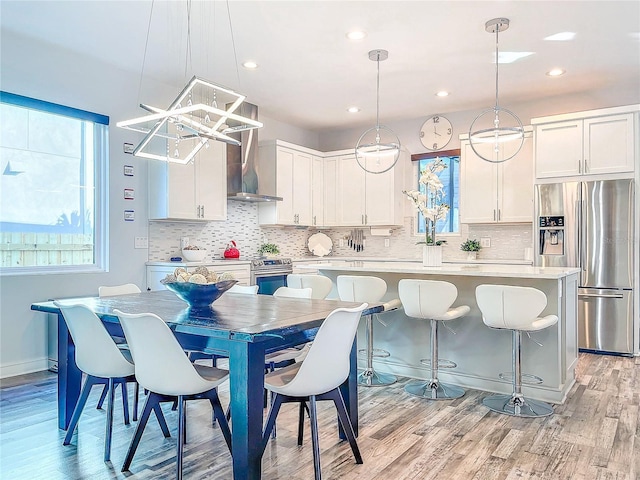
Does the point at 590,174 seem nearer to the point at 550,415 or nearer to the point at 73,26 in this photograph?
the point at 550,415

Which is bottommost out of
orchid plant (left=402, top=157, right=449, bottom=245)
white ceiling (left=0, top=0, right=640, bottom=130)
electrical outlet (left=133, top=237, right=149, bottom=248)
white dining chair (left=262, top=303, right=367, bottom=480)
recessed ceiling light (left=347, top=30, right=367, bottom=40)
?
white dining chair (left=262, top=303, right=367, bottom=480)

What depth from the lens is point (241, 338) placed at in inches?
77.4

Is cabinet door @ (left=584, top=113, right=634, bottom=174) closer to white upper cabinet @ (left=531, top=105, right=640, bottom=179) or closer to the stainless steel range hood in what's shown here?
white upper cabinet @ (left=531, top=105, right=640, bottom=179)

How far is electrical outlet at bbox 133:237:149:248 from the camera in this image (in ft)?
15.8

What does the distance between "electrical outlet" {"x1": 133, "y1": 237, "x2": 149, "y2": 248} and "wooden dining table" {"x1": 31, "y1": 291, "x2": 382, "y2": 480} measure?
196 centimetres

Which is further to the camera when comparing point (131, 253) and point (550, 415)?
point (131, 253)

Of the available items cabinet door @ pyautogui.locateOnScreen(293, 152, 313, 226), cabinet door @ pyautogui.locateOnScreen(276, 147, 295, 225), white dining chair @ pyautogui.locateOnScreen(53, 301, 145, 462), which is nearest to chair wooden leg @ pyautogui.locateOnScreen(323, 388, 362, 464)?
white dining chair @ pyautogui.locateOnScreen(53, 301, 145, 462)

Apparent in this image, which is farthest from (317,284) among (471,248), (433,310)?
(471,248)

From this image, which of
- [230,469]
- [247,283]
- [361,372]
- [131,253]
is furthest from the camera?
[247,283]

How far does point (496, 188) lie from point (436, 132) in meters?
1.22

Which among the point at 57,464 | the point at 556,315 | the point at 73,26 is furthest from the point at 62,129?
the point at 556,315

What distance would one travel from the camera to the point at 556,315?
337 cm

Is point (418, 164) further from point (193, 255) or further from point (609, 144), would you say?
point (193, 255)

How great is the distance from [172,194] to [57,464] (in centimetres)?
289
